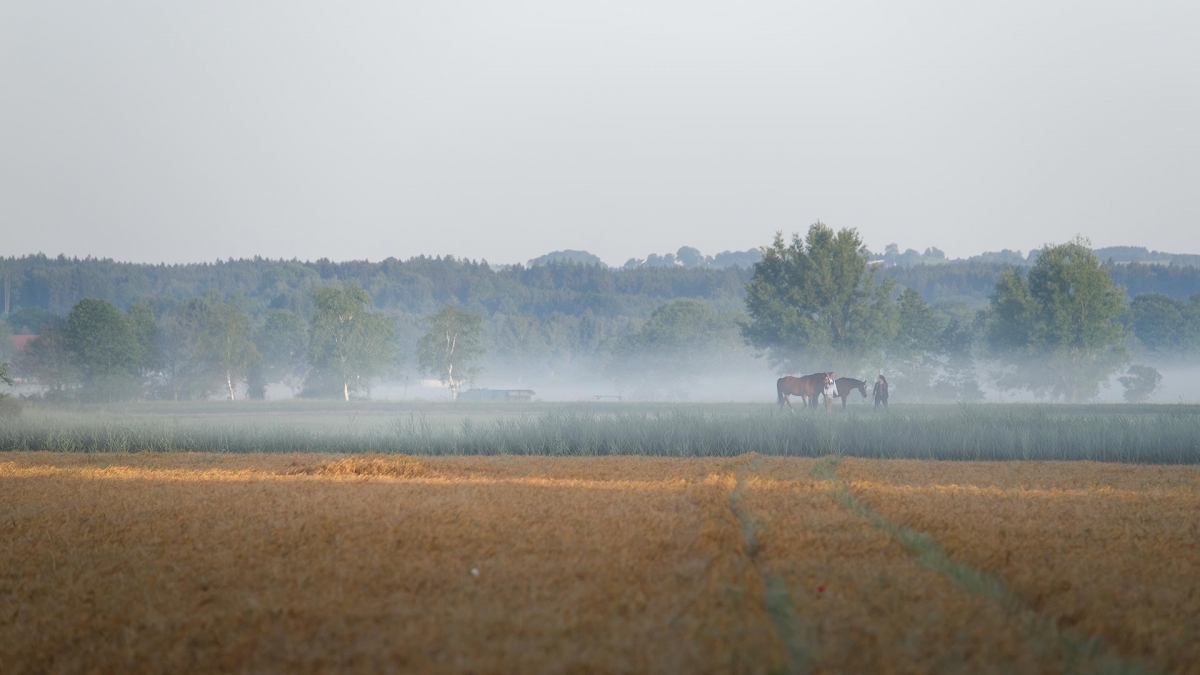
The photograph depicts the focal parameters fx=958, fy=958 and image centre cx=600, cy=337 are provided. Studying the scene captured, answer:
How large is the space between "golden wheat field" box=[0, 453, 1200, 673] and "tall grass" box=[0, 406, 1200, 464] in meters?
4.91

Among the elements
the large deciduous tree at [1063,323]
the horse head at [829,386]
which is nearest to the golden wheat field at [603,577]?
the horse head at [829,386]

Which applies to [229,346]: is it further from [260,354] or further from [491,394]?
[491,394]

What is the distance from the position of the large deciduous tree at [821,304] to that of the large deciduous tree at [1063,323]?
9427 millimetres

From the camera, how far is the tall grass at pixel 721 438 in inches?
655

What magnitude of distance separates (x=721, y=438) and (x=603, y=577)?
463 inches

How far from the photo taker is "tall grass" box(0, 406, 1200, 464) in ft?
54.6

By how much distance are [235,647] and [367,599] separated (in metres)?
1.05

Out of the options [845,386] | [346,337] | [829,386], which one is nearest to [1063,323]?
[845,386]

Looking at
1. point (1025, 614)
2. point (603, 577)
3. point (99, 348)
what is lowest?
point (1025, 614)

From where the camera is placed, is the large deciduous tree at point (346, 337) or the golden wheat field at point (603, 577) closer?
the golden wheat field at point (603, 577)

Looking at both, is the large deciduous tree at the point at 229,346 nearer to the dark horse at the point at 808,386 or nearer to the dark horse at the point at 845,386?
the dark horse at the point at 808,386

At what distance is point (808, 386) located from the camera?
31641 mm

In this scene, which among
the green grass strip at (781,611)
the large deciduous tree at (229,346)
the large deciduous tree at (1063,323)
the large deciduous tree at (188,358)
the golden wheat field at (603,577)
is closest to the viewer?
the green grass strip at (781,611)

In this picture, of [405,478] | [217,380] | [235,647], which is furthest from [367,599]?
[217,380]
